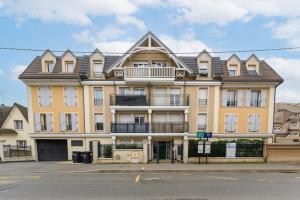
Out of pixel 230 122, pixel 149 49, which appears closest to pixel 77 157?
pixel 149 49

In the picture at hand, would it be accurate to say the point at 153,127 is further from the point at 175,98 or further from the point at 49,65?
the point at 49,65

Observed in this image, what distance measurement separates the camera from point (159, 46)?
22281mm

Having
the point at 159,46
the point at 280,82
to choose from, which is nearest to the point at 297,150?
the point at 280,82

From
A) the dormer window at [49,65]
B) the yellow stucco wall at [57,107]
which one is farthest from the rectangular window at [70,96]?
the dormer window at [49,65]

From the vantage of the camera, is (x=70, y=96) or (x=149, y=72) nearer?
(x=149, y=72)

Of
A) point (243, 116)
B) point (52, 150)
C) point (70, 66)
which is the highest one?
point (70, 66)

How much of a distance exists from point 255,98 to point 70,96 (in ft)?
65.1

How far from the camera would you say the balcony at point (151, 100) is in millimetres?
21969

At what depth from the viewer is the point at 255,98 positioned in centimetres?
2283

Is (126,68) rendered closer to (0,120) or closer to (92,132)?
(92,132)

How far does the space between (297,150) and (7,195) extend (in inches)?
793

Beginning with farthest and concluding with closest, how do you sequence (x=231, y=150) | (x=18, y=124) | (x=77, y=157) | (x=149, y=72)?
(x=18, y=124), (x=149, y=72), (x=77, y=157), (x=231, y=150)

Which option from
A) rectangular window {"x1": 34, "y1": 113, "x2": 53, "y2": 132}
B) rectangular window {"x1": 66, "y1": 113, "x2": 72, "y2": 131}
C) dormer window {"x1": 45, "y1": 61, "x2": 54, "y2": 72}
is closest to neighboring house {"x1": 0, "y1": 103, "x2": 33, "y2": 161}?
rectangular window {"x1": 34, "y1": 113, "x2": 53, "y2": 132}

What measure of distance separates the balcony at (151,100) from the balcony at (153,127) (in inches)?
81.2
